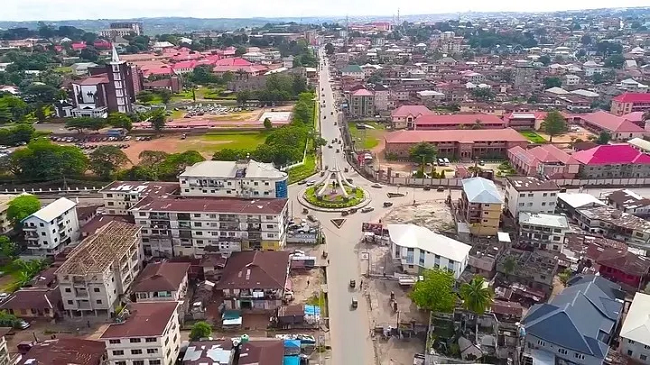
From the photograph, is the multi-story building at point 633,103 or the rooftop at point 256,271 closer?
the rooftop at point 256,271

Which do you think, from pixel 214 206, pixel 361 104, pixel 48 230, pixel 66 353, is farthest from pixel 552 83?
pixel 66 353

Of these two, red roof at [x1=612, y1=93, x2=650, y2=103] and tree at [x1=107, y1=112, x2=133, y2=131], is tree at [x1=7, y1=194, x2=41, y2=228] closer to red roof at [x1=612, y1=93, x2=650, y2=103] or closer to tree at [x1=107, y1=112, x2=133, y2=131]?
tree at [x1=107, y1=112, x2=133, y2=131]

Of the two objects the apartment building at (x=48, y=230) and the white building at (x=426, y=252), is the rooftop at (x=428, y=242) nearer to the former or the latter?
the white building at (x=426, y=252)

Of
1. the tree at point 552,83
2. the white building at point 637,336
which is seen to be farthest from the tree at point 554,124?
the white building at point 637,336

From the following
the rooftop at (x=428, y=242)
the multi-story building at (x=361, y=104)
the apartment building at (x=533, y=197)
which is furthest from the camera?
the multi-story building at (x=361, y=104)

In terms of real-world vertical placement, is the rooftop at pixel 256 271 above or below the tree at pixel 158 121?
below

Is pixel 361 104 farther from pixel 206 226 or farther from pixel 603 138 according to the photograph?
pixel 206 226

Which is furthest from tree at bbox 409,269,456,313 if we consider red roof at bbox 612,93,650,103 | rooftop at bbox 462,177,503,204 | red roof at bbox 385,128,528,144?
red roof at bbox 612,93,650,103
